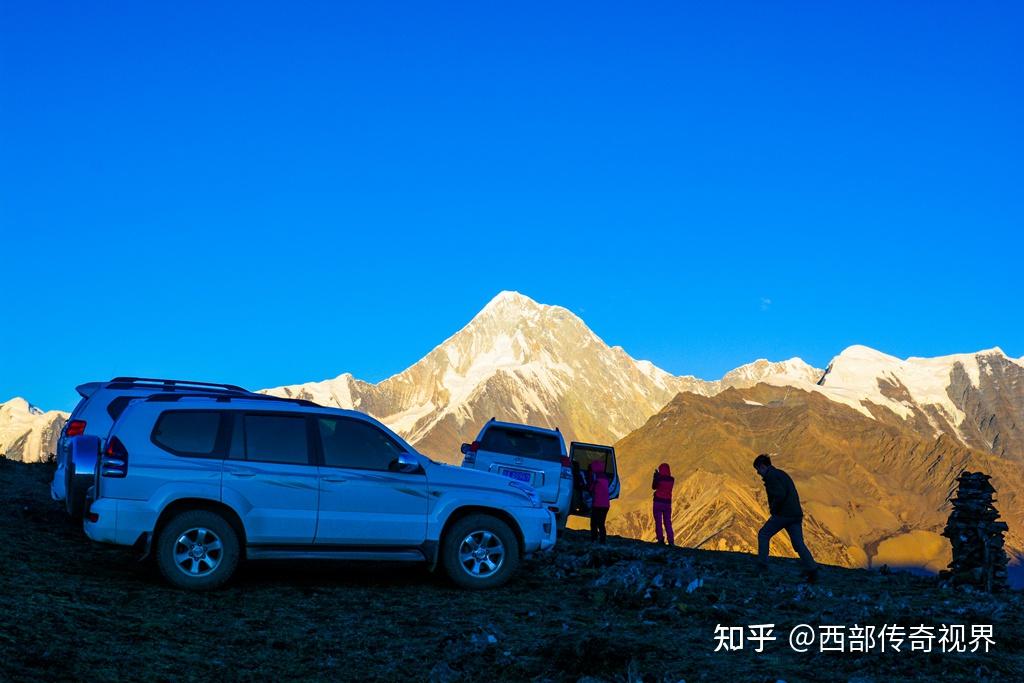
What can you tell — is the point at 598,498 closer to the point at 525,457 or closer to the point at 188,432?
the point at 525,457

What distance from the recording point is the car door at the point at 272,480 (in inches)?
401

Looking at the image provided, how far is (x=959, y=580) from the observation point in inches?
728

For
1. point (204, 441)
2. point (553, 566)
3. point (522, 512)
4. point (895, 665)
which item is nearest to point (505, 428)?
point (553, 566)

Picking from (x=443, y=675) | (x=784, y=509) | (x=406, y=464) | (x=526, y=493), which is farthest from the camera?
(x=784, y=509)

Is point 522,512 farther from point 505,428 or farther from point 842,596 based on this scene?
point 505,428

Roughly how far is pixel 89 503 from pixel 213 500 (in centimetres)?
128

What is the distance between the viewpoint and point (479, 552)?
36.2 feet

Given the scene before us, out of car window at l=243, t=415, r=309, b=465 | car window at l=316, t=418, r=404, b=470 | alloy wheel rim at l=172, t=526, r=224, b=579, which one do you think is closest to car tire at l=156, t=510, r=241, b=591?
alloy wheel rim at l=172, t=526, r=224, b=579

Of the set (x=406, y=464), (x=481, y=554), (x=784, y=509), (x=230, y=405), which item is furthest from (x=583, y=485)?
(x=230, y=405)

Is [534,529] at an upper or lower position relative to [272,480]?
lower

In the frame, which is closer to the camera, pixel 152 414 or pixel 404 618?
pixel 404 618

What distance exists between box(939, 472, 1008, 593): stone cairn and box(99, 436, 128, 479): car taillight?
14603mm

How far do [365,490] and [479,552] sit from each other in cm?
148

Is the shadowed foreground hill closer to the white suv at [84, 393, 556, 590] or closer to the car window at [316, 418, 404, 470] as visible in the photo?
the white suv at [84, 393, 556, 590]
